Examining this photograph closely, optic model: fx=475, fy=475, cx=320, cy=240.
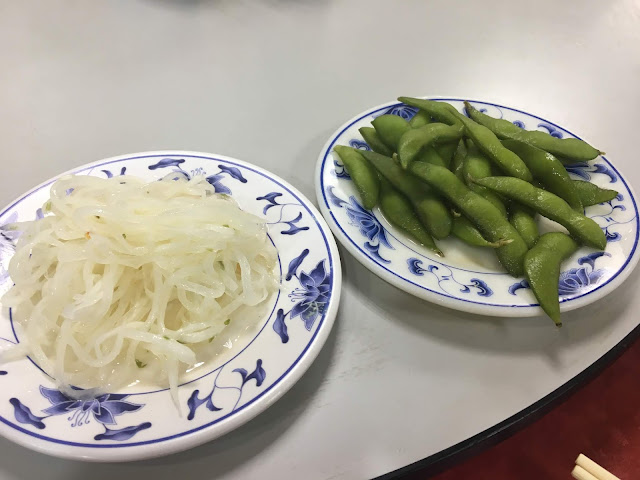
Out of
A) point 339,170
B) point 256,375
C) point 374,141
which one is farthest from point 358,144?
point 256,375

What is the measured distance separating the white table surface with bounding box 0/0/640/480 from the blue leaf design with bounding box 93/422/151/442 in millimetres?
131

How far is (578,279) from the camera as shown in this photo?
1.14 meters

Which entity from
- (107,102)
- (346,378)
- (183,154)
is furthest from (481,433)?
(107,102)

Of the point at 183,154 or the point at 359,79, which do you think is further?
the point at 359,79

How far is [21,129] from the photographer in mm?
1688

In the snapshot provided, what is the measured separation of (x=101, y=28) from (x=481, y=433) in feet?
7.62

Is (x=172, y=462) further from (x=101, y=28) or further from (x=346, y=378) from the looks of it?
(x=101, y=28)

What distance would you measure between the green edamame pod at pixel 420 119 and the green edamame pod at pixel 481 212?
0.25 meters

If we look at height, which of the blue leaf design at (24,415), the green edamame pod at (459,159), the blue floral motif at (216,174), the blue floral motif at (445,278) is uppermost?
the green edamame pod at (459,159)

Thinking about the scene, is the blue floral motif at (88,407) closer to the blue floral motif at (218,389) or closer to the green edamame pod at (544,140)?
the blue floral motif at (218,389)

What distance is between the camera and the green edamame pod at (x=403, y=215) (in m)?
1.29

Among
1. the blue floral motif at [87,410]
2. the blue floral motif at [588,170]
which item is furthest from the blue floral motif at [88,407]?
the blue floral motif at [588,170]

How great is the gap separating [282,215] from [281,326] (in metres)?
0.34

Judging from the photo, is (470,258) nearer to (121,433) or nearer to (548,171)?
(548,171)
